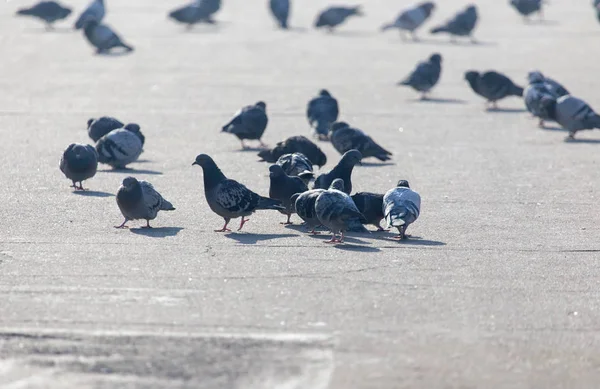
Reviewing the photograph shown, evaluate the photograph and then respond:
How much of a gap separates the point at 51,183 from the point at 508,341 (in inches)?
254

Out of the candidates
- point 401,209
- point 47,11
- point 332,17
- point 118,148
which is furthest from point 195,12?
point 401,209

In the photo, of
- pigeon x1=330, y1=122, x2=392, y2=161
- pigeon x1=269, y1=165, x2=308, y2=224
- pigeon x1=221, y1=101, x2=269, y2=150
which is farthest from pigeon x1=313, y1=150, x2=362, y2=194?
pigeon x1=221, y1=101, x2=269, y2=150

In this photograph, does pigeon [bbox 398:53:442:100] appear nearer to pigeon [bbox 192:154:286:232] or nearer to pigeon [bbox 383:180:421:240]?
pigeon [bbox 192:154:286:232]

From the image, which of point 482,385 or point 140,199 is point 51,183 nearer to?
point 140,199

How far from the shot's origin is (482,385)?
252 inches

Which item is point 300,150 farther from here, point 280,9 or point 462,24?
point 280,9

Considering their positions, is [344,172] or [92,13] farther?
[92,13]

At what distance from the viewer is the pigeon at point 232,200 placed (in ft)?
33.4

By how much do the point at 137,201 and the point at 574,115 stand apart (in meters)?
7.64

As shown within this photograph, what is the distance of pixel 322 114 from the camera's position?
16000 millimetres

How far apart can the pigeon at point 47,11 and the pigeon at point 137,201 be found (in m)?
21.0

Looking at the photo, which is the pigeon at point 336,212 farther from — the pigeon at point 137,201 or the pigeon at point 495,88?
the pigeon at point 495,88

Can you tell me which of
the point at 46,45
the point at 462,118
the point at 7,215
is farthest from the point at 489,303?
the point at 46,45

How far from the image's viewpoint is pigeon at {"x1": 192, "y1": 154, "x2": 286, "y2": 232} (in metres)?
10.2
